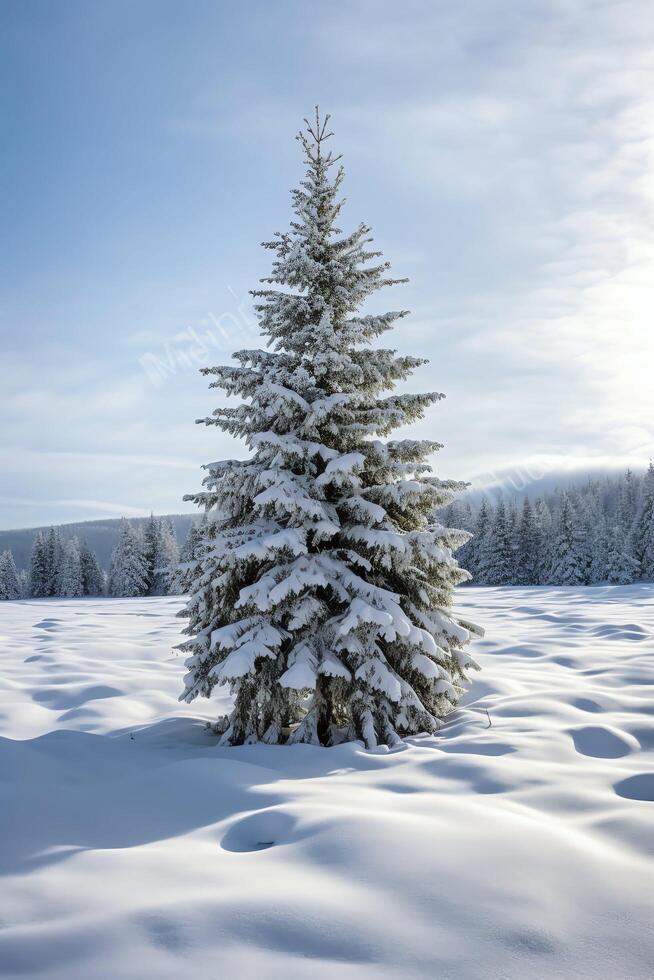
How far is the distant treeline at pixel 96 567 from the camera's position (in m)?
60.1

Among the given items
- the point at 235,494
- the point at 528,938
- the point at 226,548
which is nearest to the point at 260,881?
the point at 528,938

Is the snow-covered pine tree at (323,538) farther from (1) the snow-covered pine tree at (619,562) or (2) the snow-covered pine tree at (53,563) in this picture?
(2) the snow-covered pine tree at (53,563)

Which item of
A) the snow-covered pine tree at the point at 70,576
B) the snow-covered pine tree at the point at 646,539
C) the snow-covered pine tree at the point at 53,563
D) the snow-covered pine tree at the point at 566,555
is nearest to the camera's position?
the snow-covered pine tree at the point at 646,539

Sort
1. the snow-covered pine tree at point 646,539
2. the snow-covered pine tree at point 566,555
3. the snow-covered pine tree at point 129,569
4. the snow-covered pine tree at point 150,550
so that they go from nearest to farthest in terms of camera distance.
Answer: the snow-covered pine tree at point 646,539 → the snow-covered pine tree at point 566,555 → the snow-covered pine tree at point 129,569 → the snow-covered pine tree at point 150,550

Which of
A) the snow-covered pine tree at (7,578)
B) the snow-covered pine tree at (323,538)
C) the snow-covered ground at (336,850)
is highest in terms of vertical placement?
the snow-covered pine tree at (323,538)

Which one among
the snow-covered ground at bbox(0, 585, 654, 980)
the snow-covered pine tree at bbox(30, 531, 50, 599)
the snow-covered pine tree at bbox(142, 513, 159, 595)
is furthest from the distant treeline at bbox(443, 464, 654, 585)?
the snow-covered ground at bbox(0, 585, 654, 980)

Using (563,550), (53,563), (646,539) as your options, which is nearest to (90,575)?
(53,563)

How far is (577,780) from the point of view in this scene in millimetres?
5039

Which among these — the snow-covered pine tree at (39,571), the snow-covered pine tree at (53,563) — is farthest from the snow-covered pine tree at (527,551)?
the snow-covered pine tree at (39,571)

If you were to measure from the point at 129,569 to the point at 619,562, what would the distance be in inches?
1833

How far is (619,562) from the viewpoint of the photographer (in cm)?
5469

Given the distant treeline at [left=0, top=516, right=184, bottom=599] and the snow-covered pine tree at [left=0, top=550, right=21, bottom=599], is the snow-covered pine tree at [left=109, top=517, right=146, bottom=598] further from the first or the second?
the snow-covered pine tree at [left=0, top=550, right=21, bottom=599]

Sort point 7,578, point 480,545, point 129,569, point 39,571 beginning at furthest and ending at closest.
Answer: point 7,578 < point 39,571 < point 480,545 < point 129,569

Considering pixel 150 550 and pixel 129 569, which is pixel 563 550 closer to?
pixel 150 550
